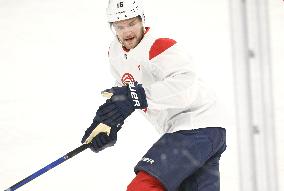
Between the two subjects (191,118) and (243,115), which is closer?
(243,115)

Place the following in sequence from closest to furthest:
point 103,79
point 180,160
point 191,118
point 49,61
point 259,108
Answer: point 259,108 → point 180,160 → point 191,118 → point 103,79 → point 49,61

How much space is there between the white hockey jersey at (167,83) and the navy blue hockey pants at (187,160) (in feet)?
0.14

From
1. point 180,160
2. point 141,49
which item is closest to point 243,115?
point 180,160

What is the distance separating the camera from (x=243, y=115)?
943mm

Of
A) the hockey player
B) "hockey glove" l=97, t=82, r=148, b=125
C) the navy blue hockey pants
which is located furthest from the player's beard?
the navy blue hockey pants

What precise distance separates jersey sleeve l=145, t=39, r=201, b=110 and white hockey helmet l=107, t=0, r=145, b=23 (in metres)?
0.19

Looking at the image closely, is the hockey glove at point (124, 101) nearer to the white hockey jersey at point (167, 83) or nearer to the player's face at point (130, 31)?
the white hockey jersey at point (167, 83)

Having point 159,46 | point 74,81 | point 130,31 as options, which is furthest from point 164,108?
point 74,81

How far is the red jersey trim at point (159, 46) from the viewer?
1.80 m

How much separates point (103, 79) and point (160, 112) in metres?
1.62

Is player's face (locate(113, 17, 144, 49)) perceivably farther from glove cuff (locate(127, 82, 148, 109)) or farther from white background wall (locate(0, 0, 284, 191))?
white background wall (locate(0, 0, 284, 191))

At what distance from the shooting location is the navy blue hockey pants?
1712 millimetres

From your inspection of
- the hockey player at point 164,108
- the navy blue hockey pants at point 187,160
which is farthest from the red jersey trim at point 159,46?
the navy blue hockey pants at point 187,160

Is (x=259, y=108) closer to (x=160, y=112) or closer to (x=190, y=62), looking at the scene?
(x=190, y=62)
